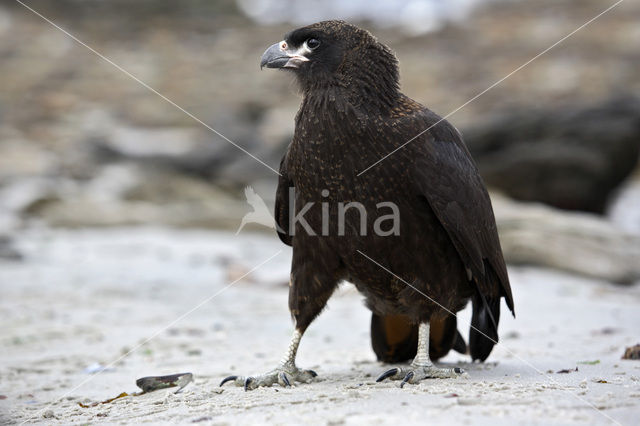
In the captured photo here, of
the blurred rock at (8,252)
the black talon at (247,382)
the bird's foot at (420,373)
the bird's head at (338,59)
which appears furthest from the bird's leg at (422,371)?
the blurred rock at (8,252)

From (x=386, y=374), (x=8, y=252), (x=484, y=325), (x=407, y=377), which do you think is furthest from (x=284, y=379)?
(x=8, y=252)

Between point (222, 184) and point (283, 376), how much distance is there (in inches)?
355

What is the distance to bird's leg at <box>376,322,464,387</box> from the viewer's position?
3321mm

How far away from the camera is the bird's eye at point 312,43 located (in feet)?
12.1

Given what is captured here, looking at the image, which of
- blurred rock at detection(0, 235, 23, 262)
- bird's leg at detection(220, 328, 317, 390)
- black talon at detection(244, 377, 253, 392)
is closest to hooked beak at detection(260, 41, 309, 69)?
bird's leg at detection(220, 328, 317, 390)

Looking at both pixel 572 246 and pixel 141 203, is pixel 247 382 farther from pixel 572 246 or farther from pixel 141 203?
pixel 141 203

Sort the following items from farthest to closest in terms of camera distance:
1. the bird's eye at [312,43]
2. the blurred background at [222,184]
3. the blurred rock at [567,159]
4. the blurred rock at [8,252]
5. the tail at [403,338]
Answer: the blurred rock at [567,159] → the blurred rock at [8,252] → the blurred background at [222,184] → the tail at [403,338] → the bird's eye at [312,43]

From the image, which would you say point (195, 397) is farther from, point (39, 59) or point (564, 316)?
point (39, 59)

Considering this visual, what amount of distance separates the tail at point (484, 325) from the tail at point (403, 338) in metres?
0.12

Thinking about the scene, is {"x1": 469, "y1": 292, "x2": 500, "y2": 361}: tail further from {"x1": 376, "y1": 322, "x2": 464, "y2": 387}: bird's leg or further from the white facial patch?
the white facial patch

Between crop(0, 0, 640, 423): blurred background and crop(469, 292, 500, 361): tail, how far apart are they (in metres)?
0.28

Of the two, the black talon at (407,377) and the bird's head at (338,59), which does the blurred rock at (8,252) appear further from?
the black talon at (407,377)

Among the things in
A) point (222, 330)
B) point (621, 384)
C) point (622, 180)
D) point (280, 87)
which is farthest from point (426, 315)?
point (280, 87)

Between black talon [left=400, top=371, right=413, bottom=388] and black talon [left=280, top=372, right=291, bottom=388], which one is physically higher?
black talon [left=280, top=372, right=291, bottom=388]
